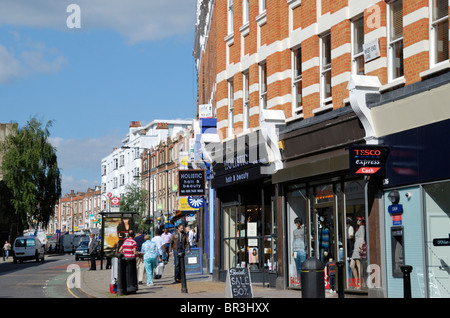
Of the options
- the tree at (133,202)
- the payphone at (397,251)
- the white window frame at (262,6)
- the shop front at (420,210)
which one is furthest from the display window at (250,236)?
the tree at (133,202)

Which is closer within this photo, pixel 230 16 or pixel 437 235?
pixel 437 235

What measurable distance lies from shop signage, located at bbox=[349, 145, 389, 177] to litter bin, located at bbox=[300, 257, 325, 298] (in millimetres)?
3373

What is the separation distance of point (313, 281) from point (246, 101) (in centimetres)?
1208

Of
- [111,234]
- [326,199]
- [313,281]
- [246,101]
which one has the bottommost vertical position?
[313,281]

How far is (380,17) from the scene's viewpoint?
648 inches

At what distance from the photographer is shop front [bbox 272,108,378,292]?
17.1 metres

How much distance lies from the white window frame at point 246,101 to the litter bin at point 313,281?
11450mm

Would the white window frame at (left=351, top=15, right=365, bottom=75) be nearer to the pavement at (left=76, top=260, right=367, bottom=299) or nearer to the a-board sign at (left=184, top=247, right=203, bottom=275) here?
the pavement at (left=76, top=260, right=367, bottom=299)

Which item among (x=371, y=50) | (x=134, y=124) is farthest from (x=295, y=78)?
(x=134, y=124)

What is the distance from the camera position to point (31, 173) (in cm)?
6994

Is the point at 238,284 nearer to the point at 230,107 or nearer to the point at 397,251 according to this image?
the point at 397,251

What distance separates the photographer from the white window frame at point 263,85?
22938 mm

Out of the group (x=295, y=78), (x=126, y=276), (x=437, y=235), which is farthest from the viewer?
(x=295, y=78)
